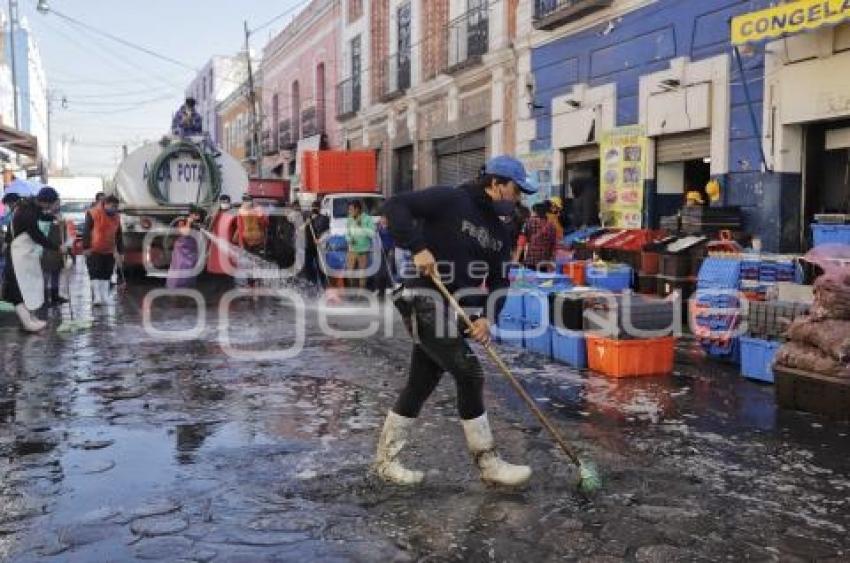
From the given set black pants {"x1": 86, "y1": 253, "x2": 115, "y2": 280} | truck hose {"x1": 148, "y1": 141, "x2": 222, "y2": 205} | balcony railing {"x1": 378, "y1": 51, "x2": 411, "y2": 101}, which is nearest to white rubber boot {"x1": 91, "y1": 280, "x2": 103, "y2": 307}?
black pants {"x1": 86, "y1": 253, "x2": 115, "y2": 280}

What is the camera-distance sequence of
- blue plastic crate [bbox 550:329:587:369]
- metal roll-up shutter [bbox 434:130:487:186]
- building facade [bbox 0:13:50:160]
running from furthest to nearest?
building facade [bbox 0:13:50:160] → metal roll-up shutter [bbox 434:130:487:186] → blue plastic crate [bbox 550:329:587:369]

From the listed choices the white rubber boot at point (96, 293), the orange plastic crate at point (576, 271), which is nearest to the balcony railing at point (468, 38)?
the orange plastic crate at point (576, 271)

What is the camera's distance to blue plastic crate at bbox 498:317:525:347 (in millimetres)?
9333

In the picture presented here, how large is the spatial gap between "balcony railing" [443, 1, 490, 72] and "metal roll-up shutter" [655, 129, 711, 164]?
255 inches

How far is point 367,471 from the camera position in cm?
489

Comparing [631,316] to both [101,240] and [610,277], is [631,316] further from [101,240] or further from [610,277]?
[101,240]

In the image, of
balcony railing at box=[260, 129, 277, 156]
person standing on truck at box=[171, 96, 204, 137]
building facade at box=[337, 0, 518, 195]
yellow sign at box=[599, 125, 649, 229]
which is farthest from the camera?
balcony railing at box=[260, 129, 277, 156]

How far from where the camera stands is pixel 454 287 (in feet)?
15.8

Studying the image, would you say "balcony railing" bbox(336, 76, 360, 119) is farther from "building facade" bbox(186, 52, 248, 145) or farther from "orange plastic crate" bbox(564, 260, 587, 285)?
"building facade" bbox(186, 52, 248, 145)

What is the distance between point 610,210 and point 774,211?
143 inches

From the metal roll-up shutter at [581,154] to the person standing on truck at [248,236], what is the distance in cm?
580

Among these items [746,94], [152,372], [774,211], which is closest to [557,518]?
[152,372]

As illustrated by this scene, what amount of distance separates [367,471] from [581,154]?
38.6ft

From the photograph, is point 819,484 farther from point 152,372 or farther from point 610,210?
point 610,210
